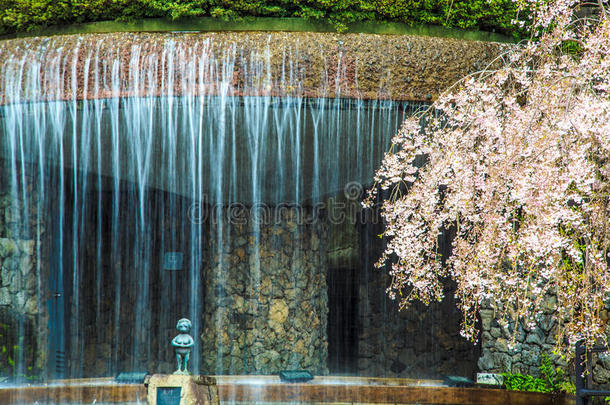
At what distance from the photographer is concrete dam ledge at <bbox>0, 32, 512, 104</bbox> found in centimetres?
533

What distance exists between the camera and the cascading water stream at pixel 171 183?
5.40 meters

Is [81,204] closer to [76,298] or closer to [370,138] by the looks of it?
[76,298]

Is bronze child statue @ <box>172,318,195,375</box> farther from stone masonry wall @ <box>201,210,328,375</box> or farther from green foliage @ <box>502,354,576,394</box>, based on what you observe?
green foliage @ <box>502,354,576,394</box>

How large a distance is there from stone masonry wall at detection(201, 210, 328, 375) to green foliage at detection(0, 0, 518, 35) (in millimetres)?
3225

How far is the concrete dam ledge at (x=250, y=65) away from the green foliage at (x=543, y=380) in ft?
11.0

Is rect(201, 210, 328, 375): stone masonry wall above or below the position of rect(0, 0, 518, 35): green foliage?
below

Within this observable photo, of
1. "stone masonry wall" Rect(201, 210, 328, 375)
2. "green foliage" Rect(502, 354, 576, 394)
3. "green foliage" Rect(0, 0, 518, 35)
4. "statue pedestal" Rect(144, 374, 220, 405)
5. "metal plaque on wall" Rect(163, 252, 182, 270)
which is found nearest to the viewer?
"statue pedestal" Rect(144, 374, 220, 405)

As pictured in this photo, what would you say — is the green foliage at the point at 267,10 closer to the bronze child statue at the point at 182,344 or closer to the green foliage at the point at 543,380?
the bronze child statue at the point at 182,344

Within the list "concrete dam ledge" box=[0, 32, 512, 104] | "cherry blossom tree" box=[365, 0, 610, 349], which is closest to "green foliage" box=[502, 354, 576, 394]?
"cherry blossom tree" box=[365, 0, 610, 349]

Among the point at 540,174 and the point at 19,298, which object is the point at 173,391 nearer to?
the point at 540,174

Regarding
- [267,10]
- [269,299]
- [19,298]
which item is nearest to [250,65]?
[267,10]

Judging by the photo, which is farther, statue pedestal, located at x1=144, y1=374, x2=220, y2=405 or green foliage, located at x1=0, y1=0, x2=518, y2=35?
green foliage, located at x1=0, y1=0, x2=518, y2=35

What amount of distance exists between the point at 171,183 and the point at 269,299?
2.15m

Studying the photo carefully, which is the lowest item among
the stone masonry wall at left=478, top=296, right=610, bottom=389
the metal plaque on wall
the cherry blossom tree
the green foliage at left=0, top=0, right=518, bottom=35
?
the stone masonry wall at left=478, top=296, right=610, bottom=389
